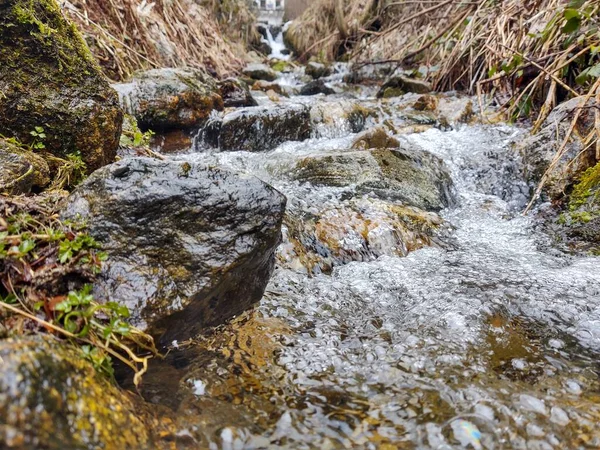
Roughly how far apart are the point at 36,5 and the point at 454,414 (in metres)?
2.78

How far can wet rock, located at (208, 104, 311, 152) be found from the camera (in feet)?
15.5

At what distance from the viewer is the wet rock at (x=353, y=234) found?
7.85ft

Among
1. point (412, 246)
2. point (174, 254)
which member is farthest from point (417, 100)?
point (174, 254)

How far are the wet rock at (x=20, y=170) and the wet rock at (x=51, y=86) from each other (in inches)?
8.5

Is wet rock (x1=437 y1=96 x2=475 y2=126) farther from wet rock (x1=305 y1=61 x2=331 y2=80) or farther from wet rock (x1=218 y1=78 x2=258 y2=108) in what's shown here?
wet rock (x1=305 y1=61 x2=331 y2=80)

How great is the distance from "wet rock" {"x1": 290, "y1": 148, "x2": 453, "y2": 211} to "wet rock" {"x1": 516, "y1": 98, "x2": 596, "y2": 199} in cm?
75

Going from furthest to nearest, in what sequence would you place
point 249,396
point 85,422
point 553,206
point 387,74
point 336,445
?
point 387,74 < point 553,206 < point 249,396 < point 336,445 < point 85,422

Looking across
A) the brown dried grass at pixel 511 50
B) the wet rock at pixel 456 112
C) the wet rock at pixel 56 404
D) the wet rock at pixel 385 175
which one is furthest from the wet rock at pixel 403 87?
the wet rock at pixel 56 404

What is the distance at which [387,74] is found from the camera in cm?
918

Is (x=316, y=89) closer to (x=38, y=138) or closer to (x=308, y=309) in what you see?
(x=38, y=138)

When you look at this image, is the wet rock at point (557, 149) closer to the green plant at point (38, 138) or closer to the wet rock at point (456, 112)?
the wet rock at point (456, 112)

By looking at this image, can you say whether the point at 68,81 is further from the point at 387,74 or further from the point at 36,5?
the point at 387,74

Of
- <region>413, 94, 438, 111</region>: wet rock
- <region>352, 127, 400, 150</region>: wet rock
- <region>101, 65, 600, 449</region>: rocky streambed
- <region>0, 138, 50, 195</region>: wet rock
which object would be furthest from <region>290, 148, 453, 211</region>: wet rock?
<region>413, 94, 438, 111</region>: wet rock

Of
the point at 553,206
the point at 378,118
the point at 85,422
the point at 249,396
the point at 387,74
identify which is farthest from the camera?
the point at 387,74
